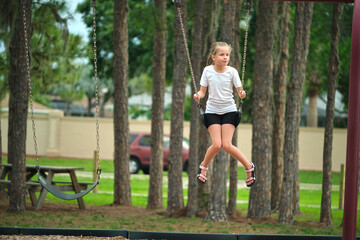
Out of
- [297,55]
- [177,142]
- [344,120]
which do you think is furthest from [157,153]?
[344,120]

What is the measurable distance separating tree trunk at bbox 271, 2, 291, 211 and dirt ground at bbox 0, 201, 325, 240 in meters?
1.74

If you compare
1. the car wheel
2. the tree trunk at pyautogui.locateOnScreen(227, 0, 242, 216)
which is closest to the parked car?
A: the car wheel

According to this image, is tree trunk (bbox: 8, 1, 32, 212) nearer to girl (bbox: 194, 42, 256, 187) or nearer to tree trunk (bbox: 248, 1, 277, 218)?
tree trunk (bbox: 248, 1, 277, 218)

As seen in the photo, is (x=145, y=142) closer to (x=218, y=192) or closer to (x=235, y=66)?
(x=235, y=66)

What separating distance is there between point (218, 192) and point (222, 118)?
4.47 m

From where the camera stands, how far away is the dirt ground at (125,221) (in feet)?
33.9

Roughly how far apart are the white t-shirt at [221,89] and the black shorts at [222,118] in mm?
41

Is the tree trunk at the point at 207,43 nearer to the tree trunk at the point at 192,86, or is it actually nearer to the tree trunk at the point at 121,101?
the tree trunk at the point at 192,86

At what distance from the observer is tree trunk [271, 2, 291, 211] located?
12.7m

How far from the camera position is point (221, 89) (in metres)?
6.69

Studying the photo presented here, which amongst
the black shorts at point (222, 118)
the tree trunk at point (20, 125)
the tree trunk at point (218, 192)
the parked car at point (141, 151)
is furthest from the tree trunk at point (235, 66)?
the parked car at point (141, 151)

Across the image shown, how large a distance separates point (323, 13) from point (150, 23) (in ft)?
19.7

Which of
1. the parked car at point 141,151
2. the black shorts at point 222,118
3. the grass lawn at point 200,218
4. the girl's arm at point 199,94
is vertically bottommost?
the grass lawn at point 200,218

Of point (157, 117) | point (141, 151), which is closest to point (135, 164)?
point (141, 151)
